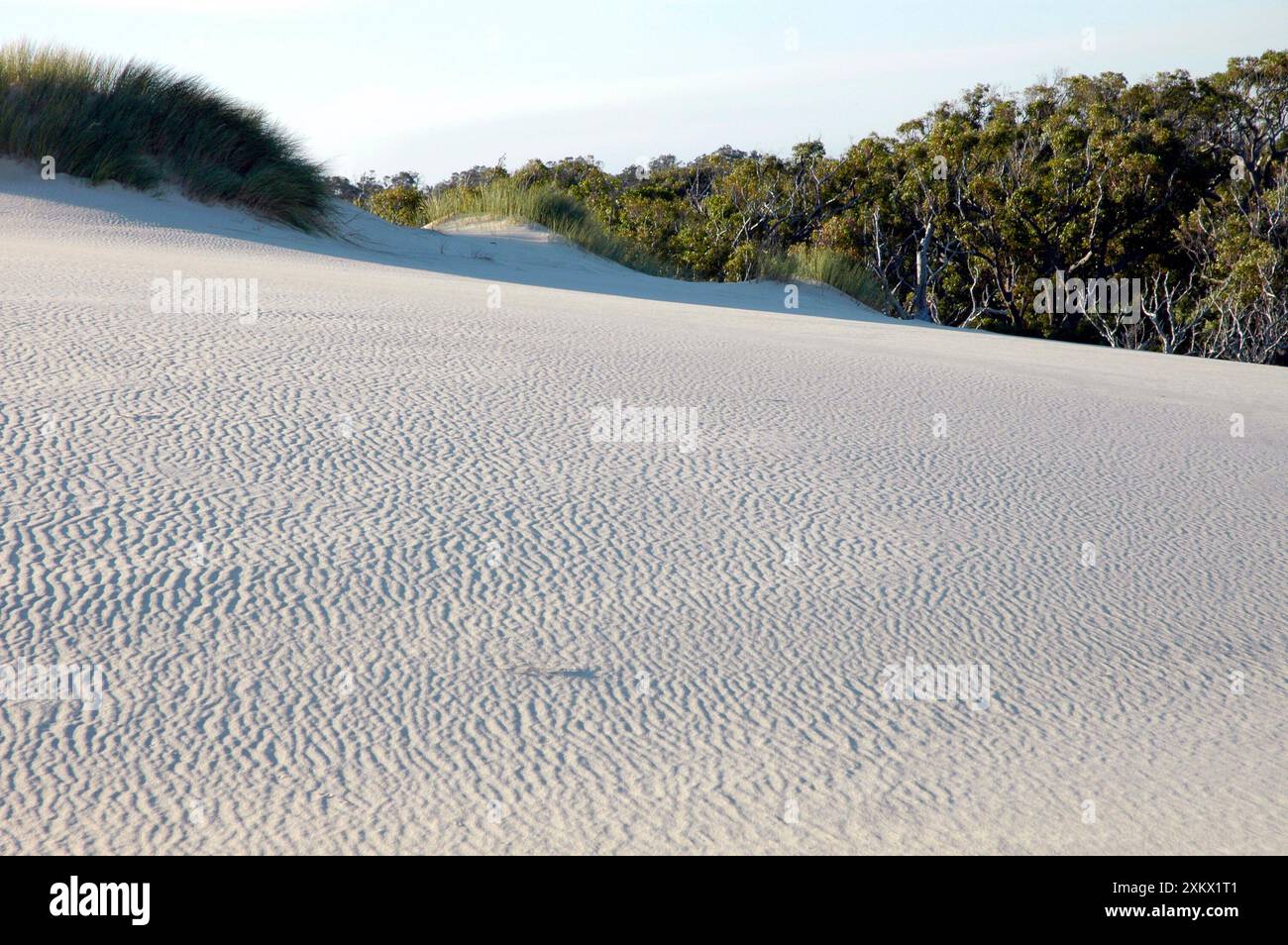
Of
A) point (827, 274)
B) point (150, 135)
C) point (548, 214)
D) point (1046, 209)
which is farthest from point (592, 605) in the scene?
point (1046, 209)

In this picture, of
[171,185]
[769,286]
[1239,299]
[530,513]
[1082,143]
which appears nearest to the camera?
[530,513]

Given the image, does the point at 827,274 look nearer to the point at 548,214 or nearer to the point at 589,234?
the point at 589,234

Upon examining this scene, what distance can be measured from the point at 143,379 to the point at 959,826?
257 cm

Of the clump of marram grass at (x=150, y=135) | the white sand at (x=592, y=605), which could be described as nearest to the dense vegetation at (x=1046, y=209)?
the clump of marram grass at (x=150, y=135)

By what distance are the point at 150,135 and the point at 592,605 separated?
9396mm

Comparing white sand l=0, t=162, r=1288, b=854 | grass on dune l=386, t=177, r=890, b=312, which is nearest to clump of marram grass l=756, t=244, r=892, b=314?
grass on dune l=386, t=177, r=890, b=312

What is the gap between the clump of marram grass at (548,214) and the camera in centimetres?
1288

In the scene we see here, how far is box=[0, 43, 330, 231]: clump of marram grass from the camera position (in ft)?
30.8

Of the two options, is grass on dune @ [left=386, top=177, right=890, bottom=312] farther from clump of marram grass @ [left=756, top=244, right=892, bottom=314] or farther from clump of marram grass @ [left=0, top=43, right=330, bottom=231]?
clump of marram grass @ [left=0, top=43, right=330, bottom=231]

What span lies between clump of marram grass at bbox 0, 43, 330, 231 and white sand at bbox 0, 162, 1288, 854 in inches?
237

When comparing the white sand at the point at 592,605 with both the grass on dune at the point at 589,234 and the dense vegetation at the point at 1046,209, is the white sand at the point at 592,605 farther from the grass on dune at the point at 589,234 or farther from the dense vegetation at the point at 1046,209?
the dense vegetation at the point at 1046,209

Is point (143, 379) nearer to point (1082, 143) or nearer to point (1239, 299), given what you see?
point (1239, 299)
